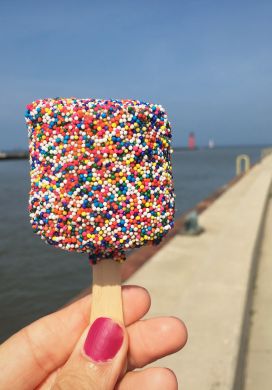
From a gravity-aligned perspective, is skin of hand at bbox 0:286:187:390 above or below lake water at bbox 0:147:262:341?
above

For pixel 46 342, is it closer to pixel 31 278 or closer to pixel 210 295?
pixel 210 295

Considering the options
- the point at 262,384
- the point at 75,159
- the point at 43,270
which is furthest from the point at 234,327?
the point at 43,270

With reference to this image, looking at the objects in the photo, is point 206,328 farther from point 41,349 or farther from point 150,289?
point 150,289

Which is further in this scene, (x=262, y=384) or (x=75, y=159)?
(x=262, y=384)

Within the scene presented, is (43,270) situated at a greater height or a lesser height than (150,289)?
lesser

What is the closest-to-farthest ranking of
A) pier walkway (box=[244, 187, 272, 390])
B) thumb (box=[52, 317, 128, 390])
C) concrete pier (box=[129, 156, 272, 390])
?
thumb (box=[52, 317, 128, 390])
concrete pier (box=[129, 156, 272, 390])
pier walkway (box=[244, 187, 272, 390])

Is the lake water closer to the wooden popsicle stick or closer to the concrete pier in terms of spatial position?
the concrete pier

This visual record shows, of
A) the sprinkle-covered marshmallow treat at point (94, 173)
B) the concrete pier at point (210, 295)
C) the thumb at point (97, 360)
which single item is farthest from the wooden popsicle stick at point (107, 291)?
the concrete pier at point (210, 295)

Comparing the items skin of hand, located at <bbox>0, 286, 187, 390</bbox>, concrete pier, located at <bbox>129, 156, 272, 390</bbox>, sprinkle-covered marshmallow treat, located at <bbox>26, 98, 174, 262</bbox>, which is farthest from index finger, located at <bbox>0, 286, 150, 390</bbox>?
concrete pier, located at <bbox>129, 156, 272, 390</bbox>
